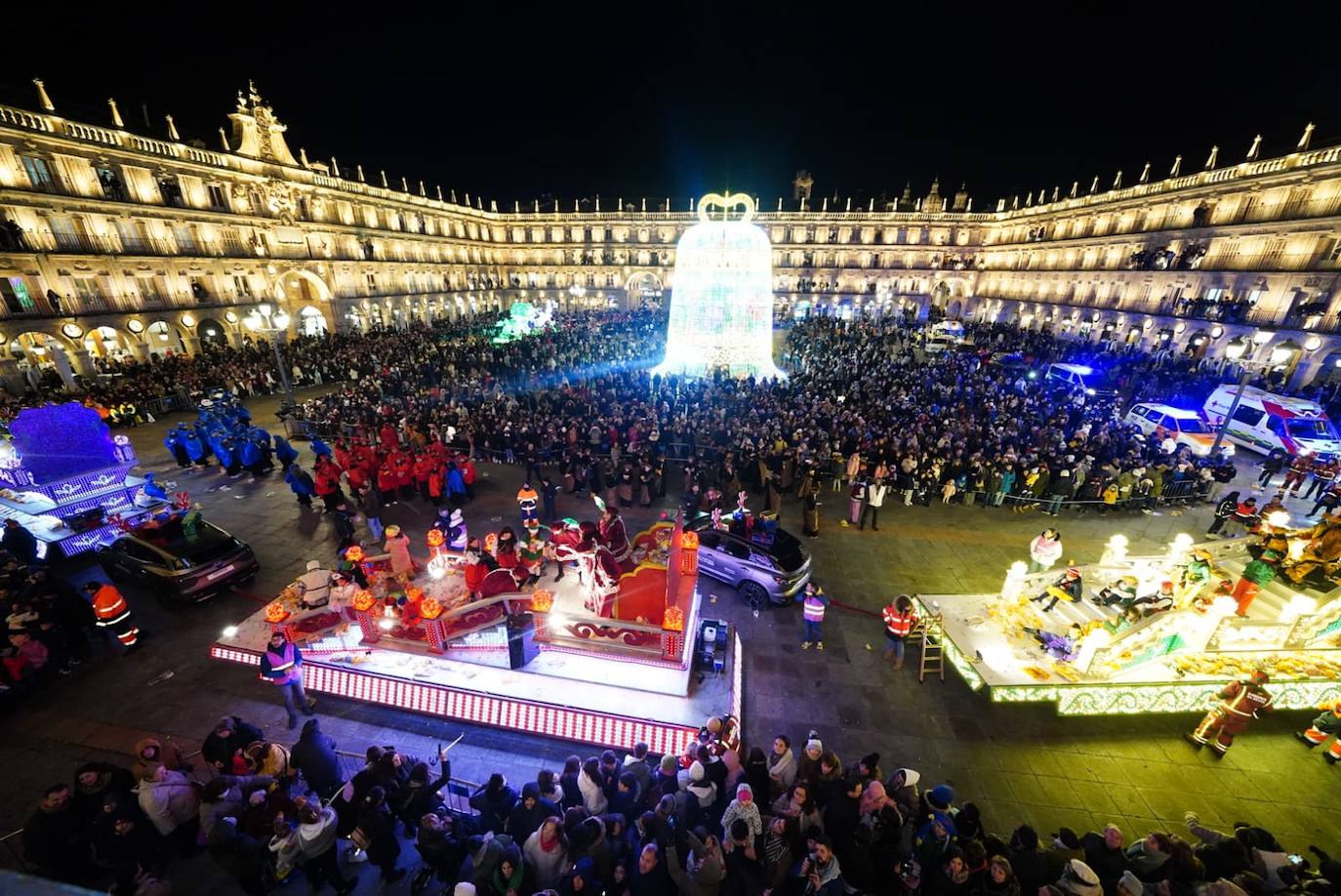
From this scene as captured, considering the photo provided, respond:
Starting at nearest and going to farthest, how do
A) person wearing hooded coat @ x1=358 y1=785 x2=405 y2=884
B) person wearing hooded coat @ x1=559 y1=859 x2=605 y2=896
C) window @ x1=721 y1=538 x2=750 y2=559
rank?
Result: person wearing hooded coat @ x1=559 y1=859 x2=605 y2=896, person wearing hooded coat @ x1=358 y1=785 x2=405 y2=884, window @ x1=721 y1=538 x2=750 y2=559

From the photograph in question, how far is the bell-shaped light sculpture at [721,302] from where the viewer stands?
863 inches

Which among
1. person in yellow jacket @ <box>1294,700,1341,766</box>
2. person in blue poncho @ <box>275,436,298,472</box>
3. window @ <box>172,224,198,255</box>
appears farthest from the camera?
window @ <box>172,224,198,255</box>

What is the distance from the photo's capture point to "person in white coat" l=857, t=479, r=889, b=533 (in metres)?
12.6

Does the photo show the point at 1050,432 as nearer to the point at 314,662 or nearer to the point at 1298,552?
the point at 1298,552

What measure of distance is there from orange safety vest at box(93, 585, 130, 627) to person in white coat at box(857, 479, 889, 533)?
1499cm

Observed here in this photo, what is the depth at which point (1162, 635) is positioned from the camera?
8.06 metres

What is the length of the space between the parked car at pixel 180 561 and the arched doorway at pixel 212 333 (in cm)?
2965

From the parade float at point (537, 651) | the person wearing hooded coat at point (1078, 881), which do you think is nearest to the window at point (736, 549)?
the parade float at point (537, 651)

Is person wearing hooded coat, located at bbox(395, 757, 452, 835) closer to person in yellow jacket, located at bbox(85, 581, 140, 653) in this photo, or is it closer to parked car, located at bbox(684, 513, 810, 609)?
parked car, located at bbox(684, 513, 810, 609)

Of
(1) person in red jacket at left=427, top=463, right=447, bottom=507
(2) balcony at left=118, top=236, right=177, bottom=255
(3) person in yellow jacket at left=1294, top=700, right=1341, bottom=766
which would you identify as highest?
(2) balcony at left=118, top=236, right=177, bottom=255

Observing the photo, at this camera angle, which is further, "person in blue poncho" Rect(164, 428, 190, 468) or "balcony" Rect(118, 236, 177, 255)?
"balcony" Rect(118, 236, 177, 255)

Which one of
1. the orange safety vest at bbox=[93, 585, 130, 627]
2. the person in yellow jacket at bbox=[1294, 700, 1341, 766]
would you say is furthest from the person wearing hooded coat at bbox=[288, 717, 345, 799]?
the person in yellow jacket at bbox=[1294, 700, 1341, 766]

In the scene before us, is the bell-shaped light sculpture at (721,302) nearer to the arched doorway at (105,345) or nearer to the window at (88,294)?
the arched doorway at (105,345)

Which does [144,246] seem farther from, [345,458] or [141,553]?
[141,553]
